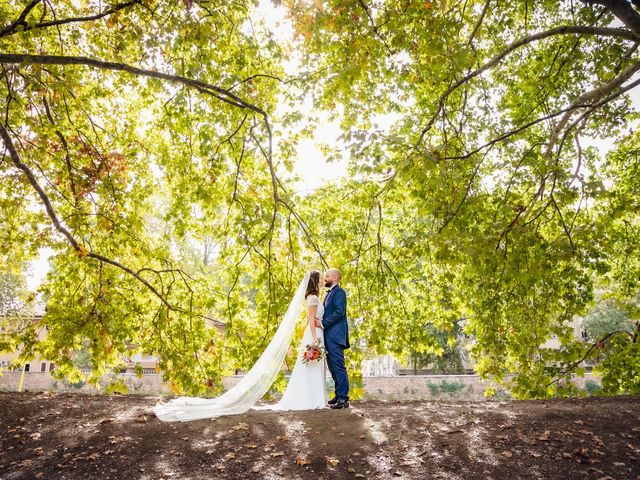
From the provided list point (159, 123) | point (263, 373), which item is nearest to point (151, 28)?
point (159, 123)

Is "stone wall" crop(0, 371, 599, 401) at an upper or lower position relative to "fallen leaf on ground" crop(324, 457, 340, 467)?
lower

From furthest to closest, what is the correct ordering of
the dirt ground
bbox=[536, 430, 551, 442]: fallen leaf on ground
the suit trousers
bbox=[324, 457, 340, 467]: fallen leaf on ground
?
the suit trousers < bbox=[536, 430, 551, 442]: fallen leaf on ground < bbox=[324, 457, 340, 467]: fallen leaf on ground < the dirt ground

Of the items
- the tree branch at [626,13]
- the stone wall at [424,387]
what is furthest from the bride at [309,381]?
the stone wall at [424,387]

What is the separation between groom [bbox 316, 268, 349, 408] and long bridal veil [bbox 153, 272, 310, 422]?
616 millimetres

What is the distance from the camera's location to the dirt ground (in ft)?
14.8

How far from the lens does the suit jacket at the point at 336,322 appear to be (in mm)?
7160

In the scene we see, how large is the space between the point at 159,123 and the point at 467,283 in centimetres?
780

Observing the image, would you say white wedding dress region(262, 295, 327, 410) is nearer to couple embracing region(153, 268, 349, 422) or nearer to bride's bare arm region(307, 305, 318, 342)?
couple embracing region(153, 268, 349, 422)

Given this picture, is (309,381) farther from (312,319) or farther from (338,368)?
(312,319)

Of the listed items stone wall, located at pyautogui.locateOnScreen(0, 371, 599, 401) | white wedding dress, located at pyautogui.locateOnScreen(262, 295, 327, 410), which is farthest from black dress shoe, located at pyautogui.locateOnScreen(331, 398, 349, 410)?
stone wall, located at pyautogui.locateOnScreen(0, 371, 599, 401)

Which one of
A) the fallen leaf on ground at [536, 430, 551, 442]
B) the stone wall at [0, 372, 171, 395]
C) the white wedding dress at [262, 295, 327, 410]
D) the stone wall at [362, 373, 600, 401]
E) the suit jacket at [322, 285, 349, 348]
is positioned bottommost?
the stone wall at [362, 373, 600, 401]

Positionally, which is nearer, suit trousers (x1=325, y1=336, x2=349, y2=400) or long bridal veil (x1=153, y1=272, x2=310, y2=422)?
long bridal veil (x1=153, y1=272, x2=310, y2=422)

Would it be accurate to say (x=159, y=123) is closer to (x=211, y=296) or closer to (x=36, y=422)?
(x=211, y=296)

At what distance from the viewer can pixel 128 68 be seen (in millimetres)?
6230
